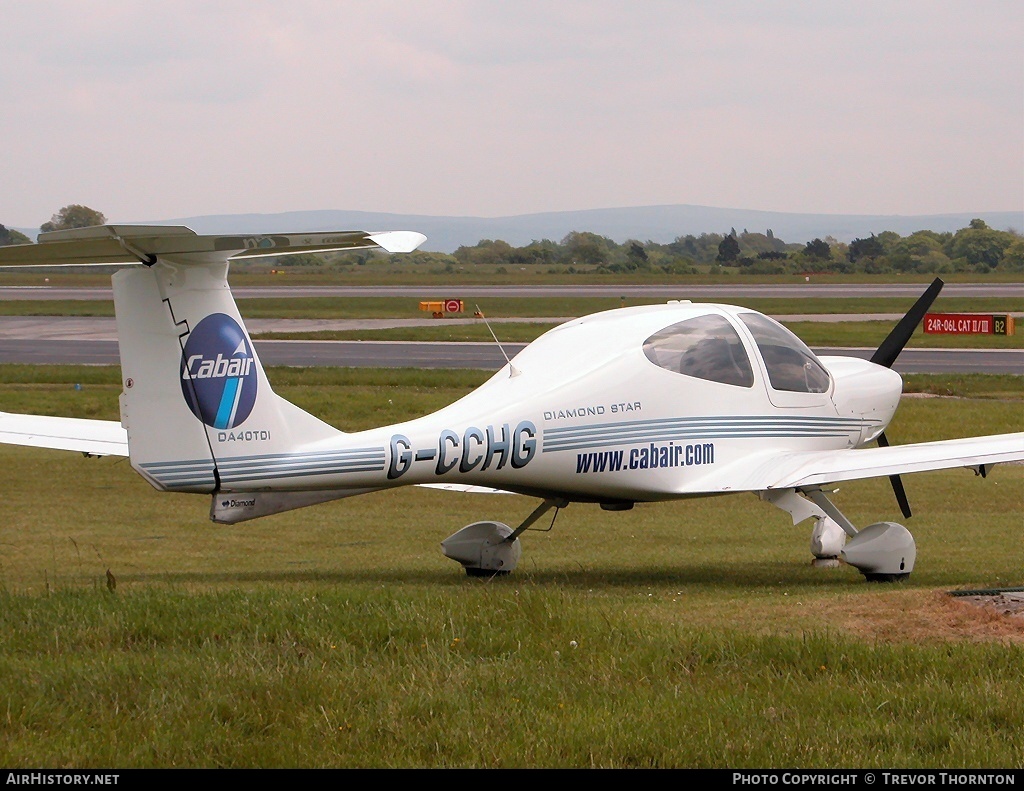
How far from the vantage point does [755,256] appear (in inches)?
5984

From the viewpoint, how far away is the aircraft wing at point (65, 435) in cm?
1324

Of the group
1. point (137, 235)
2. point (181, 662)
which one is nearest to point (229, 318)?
point (137, 235)

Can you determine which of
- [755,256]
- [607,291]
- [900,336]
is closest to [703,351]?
[900,336]

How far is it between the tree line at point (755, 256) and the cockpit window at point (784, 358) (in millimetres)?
98744

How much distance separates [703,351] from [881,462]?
1.95 meters

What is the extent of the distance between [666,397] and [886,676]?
526 centimetres

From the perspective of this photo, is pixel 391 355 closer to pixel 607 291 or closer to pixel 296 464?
pixel 296 464

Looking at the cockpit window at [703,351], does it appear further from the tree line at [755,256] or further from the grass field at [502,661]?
the tree line at [755,256]

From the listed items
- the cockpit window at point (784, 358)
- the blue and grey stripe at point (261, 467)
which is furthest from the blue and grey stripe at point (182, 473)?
the cockpit window at point (784, 358)

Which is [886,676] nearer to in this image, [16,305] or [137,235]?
[137,235]

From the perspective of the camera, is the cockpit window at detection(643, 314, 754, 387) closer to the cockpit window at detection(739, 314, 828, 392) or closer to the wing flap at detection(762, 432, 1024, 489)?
the cockpit window at detection(739, 314, 828, 392)

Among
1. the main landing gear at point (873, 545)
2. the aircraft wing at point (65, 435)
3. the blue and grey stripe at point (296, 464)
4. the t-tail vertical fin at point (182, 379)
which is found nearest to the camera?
the t-tail vertical fin at point (182, 379)

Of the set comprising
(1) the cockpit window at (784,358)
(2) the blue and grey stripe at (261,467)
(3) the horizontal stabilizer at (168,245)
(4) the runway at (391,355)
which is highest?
(3) the horizontal stabilizer at (168,245)

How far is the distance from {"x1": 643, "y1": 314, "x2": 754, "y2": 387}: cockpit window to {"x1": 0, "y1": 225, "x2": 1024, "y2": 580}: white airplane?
0.01 m
